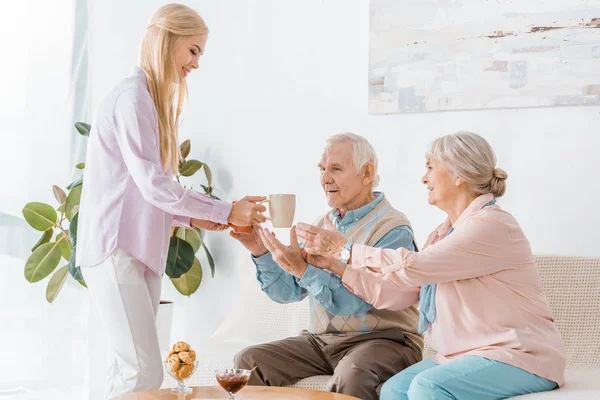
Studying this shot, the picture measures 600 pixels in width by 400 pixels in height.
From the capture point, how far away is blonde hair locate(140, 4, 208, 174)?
2377 millimetres

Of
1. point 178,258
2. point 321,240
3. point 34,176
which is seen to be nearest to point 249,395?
point 321,240

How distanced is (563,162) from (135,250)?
178 centimetres

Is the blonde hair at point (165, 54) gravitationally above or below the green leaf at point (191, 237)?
above

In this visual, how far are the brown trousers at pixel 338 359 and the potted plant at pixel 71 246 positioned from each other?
47.1 inches

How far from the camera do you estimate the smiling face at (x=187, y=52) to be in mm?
2418

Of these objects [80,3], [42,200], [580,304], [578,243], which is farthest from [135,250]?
[80,3]

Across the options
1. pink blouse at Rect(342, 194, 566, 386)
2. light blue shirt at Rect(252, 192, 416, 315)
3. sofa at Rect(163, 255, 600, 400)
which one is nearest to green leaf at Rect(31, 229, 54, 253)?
sofa at Rect(163, 255, 600, 400)

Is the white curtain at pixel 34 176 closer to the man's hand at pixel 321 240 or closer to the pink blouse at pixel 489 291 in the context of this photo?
the man's hand at pixel 321 240

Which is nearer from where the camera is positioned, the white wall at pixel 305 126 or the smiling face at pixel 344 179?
the smiling face at pixel 344 179

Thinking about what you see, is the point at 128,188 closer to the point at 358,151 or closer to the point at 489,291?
the point at 358,151

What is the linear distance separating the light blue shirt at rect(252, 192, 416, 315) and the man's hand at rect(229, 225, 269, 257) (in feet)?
0.08

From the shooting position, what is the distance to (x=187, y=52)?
2.44 m

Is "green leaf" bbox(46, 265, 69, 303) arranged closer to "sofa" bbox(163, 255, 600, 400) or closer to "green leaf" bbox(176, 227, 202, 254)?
"green leaf" bbox(176, 227, 202, 254)

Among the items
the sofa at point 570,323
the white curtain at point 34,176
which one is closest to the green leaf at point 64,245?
the white curtain at point 34,176
